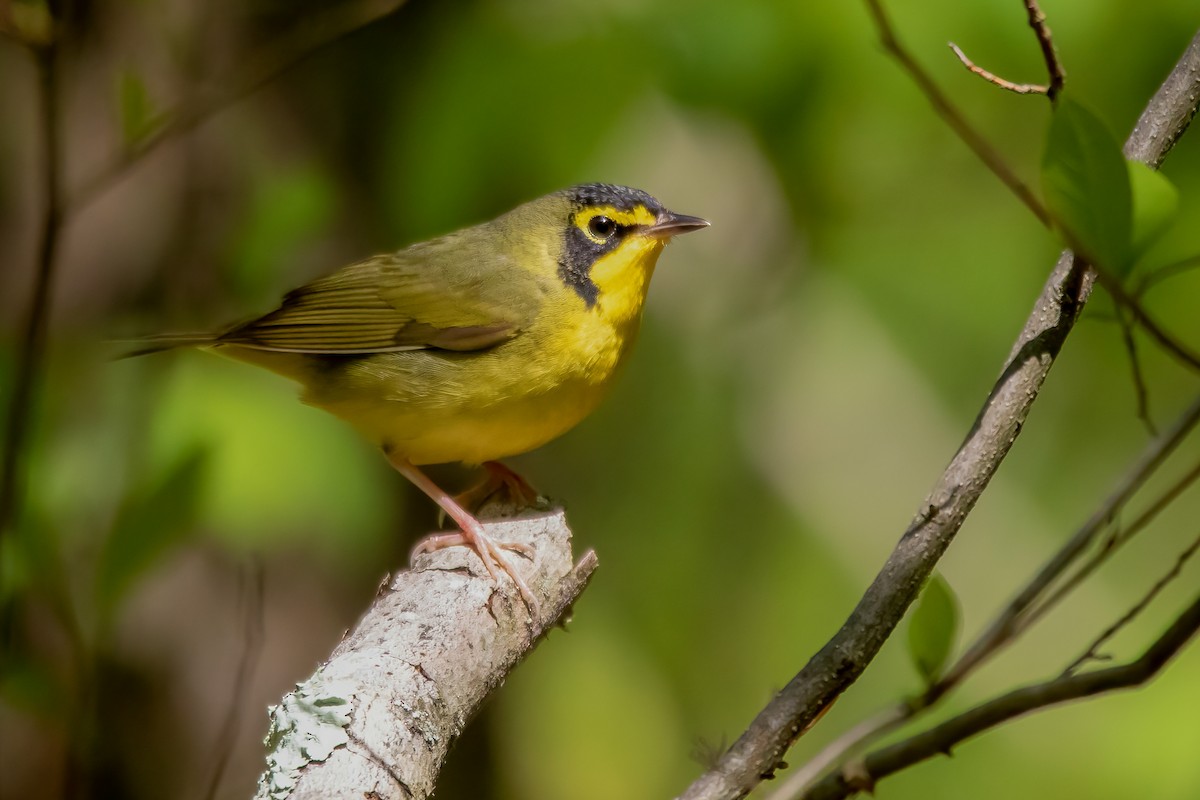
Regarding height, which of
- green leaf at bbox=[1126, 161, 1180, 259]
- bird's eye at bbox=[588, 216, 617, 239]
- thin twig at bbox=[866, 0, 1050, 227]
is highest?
bird's eye at bbox=[588, 216, 617, 239]

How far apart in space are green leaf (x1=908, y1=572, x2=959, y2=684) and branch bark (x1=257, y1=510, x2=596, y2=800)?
1.03 m

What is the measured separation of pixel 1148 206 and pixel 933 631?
2.35ft

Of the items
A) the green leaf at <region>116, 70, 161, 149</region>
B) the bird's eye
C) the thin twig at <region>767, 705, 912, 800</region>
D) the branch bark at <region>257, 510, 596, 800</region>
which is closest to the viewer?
the thin twig at <region>767, 705, 912, 800</region>

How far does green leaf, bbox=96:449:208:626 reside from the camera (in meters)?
2.78

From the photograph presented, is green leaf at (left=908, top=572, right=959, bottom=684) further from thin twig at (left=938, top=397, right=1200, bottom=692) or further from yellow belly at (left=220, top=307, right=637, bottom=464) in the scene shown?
yellow belly at (left=220, top=307, right=637, bottom=464)

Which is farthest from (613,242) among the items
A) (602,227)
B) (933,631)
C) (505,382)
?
(933,631)

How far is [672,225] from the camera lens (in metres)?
3.98

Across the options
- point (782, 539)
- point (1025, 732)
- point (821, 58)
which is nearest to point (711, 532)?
point (782, 539)

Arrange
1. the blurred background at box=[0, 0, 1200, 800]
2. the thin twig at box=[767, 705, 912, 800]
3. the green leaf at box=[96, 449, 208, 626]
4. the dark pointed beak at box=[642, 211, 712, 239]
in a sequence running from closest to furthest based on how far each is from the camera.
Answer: the thin twig at box=[767, 705, 912, 800]
the green leaf at box=[96, 449, 208, 626]
the blurred background at box=[0, 0, 1200, 800]
the dark pointed beak at box=[642, 211, 712, 239]

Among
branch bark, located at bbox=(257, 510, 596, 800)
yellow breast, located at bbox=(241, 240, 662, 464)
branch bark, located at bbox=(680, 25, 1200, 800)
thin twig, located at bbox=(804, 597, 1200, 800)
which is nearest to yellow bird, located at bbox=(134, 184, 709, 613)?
yellow breast, located at bbox=(241, 240, 662, 464)

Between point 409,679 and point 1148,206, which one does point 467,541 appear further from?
point 1148,206

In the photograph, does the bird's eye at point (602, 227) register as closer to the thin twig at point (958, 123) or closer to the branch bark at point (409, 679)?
the branch bark at point (409, 679)

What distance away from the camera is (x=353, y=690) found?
7.72 feet

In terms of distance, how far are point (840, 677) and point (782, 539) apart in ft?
13.6
